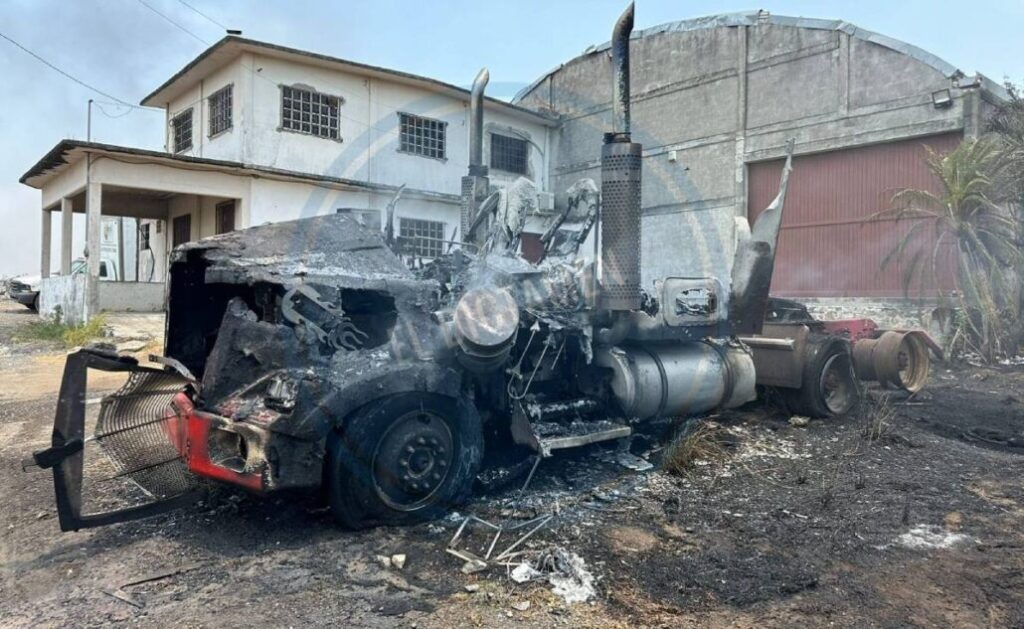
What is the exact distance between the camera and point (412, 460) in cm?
407

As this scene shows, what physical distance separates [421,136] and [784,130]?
8.92 metres

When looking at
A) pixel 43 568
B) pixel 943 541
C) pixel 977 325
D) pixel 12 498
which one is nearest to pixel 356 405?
pixel 43 568

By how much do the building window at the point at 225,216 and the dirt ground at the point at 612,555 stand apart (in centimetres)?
1114

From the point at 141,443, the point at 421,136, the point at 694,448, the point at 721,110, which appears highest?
the point at 721,110

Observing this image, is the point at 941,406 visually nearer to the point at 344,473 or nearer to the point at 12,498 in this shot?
the point at 344,473

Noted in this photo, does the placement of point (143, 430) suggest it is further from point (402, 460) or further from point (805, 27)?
point (805, 27)

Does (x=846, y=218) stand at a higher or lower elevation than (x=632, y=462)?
higher

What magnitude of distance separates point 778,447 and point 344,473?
13.8ft

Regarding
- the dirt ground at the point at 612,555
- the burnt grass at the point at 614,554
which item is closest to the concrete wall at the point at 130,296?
the burnt grass at the point at 614,554

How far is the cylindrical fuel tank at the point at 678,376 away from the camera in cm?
552

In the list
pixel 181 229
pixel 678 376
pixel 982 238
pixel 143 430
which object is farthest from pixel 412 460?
pixel 181 229

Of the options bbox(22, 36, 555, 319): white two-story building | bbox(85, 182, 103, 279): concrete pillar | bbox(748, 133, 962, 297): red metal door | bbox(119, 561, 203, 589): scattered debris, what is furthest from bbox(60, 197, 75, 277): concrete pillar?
bbox(748, 133, 962, 297): red metal door

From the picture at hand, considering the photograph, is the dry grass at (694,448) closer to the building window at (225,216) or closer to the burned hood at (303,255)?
the burned hood at (303,255)

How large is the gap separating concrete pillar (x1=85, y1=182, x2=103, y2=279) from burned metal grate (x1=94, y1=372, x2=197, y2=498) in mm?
10923
